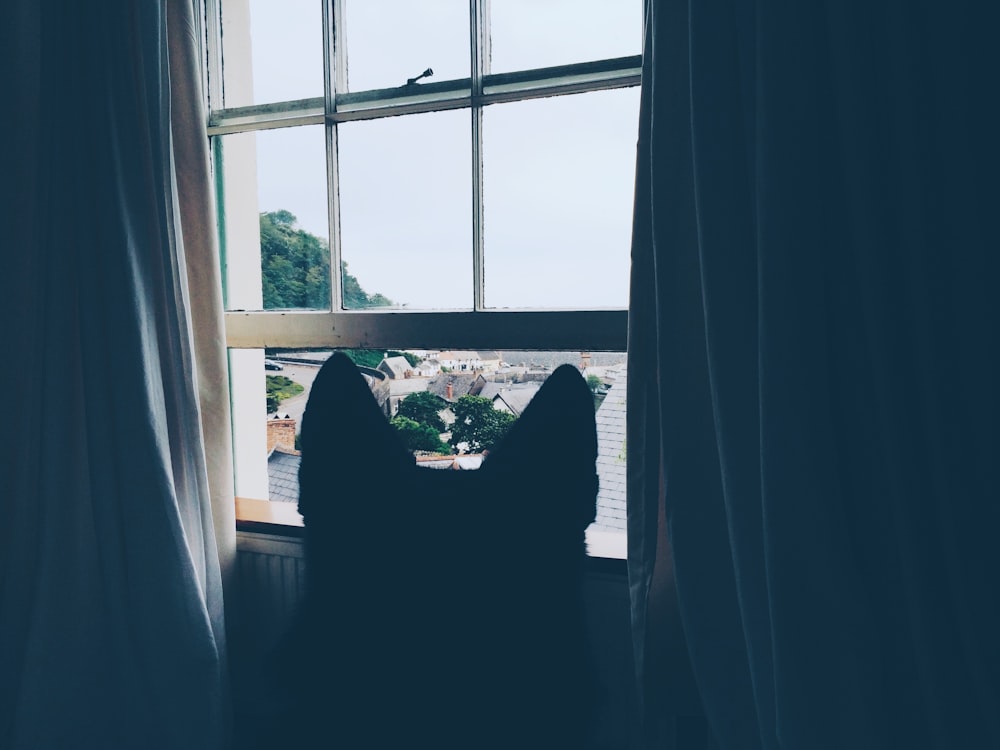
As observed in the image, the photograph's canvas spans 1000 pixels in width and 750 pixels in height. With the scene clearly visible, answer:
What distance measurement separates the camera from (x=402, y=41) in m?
1.34

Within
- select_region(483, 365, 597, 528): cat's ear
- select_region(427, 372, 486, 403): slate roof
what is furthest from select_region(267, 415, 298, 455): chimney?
select_region(483, 365, 597, 528): cat's ear

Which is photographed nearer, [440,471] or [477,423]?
[440,471]

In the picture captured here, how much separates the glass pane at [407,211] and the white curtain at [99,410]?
0.40 m

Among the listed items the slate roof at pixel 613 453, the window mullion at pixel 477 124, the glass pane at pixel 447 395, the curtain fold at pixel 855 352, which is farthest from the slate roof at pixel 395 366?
the curtain fold at pixel 855 352

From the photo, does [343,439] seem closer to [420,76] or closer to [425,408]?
[425,408]

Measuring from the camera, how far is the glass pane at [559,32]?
3.87ft

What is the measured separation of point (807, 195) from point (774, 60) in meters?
0.17

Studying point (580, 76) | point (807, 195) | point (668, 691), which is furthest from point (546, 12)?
point (668, 691)

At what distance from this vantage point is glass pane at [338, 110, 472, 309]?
4.35ft

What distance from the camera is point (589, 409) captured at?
0.86 m

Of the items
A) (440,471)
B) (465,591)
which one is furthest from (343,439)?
(465,591)

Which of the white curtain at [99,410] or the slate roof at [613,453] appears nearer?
the white curtain at [99,410]

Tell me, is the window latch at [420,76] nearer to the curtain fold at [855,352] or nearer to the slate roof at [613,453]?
the curtain fold at [855,352]

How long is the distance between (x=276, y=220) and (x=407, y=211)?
0.41 meters
